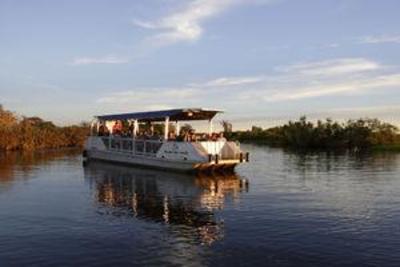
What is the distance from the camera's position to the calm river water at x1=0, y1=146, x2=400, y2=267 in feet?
59.3

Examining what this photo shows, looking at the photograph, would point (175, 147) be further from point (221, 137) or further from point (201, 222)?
point (201, 222)

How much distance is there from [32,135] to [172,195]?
223 feet

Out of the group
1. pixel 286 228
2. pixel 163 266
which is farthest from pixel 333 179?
pixel 163 266

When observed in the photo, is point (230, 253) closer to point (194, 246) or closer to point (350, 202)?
point (194, 246)

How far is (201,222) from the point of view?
24.2 m

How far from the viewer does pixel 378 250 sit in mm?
18719

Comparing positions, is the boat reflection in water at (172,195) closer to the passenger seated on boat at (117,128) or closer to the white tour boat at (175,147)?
the white tour boat at (175,147)

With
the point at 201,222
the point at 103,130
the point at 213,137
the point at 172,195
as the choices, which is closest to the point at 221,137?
the point at 213,137

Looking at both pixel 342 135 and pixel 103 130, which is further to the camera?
pixel 342 135

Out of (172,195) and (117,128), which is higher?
(117,128)

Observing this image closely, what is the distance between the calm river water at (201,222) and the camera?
59.3 feet

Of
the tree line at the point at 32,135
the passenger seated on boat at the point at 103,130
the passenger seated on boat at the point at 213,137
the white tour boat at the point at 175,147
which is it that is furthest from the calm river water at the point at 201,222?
the tree line at the point at 32,135

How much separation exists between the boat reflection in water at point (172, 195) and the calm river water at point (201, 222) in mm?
65

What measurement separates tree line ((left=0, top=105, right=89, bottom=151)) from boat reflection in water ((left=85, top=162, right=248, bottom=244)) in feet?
147
